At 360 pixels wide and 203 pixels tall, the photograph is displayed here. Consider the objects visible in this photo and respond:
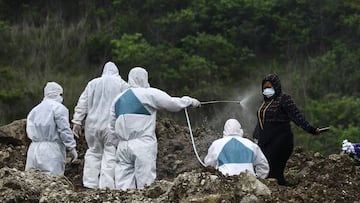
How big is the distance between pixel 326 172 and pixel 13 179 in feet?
11.1

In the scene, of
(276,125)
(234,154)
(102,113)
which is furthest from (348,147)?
(102,113)

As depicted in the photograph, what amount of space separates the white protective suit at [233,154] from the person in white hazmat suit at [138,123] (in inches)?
52.0

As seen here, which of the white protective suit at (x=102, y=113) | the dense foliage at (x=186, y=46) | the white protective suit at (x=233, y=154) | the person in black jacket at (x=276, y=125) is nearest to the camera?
the white protective suit at (x=233, y=154)

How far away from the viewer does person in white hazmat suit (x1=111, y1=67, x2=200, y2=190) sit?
10.0m

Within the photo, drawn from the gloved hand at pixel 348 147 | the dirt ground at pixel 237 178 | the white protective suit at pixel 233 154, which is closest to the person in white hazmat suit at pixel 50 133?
the dirt ground at pixel 237 178

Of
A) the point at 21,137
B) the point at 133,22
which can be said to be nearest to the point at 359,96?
the point at 133,22

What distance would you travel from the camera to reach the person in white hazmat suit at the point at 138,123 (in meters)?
10.0

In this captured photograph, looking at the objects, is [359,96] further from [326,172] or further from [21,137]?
[326,172]

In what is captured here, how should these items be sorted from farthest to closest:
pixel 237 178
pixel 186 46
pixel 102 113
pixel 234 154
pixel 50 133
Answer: pixel 186 46 → pixel 102 113 → pixel 50 133 → pixel 234 154 → pixel 237 178

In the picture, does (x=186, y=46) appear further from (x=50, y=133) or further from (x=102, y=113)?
(x=50, y=133)

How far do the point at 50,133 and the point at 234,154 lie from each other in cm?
251

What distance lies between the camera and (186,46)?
24.9m

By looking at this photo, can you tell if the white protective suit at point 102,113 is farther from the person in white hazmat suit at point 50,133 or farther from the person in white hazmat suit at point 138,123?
the person in white hazmat suit at point 138,123

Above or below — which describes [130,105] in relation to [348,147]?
above
